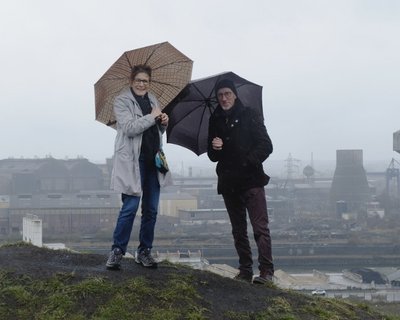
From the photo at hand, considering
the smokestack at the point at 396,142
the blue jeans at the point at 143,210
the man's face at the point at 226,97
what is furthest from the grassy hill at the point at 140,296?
the smokestack at the point at 396,142

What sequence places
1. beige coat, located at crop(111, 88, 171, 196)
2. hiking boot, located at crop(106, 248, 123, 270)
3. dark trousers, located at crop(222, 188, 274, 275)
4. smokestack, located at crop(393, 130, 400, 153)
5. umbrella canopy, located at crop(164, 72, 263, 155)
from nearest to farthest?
beige coat, located at crop(111, 88, 171, 196), hiking boot, located at crop(106, 248, 123, 270), dark trousers, located at crop(222, 188, 274, 275), umbrella canopy, located at crop(164, 72, 263, 155), smokestack, located at crop(393, 130, 400, 153)

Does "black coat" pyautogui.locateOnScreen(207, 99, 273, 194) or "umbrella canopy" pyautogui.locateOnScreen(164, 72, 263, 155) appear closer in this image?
"black coat" pyautogui.locateOnScreen(207, 99, 273, 194)

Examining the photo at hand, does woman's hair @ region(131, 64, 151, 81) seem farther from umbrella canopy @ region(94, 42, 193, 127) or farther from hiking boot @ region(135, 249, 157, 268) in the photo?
hiking boot @ region(135, 249, 157, 268)

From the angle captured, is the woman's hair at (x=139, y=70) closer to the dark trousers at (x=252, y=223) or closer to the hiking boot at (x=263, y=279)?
the dark trousers at (x=252, y=223)

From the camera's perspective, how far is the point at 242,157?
3.13 m

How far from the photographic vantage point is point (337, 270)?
1975cm

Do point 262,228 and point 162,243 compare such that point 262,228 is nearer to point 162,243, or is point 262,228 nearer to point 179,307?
point 179,307

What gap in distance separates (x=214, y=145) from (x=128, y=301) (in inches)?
32.0

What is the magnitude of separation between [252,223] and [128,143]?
0.66 metres

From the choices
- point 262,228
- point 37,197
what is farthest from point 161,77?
point 37,197

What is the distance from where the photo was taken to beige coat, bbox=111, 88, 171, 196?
2922 millimetres

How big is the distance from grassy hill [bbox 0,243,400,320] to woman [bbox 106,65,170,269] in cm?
20

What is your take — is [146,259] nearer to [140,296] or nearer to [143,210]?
[143,210]

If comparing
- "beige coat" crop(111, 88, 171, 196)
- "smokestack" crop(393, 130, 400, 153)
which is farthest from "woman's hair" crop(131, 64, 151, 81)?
"smokestack" crop(393, 130, 400, 153)
